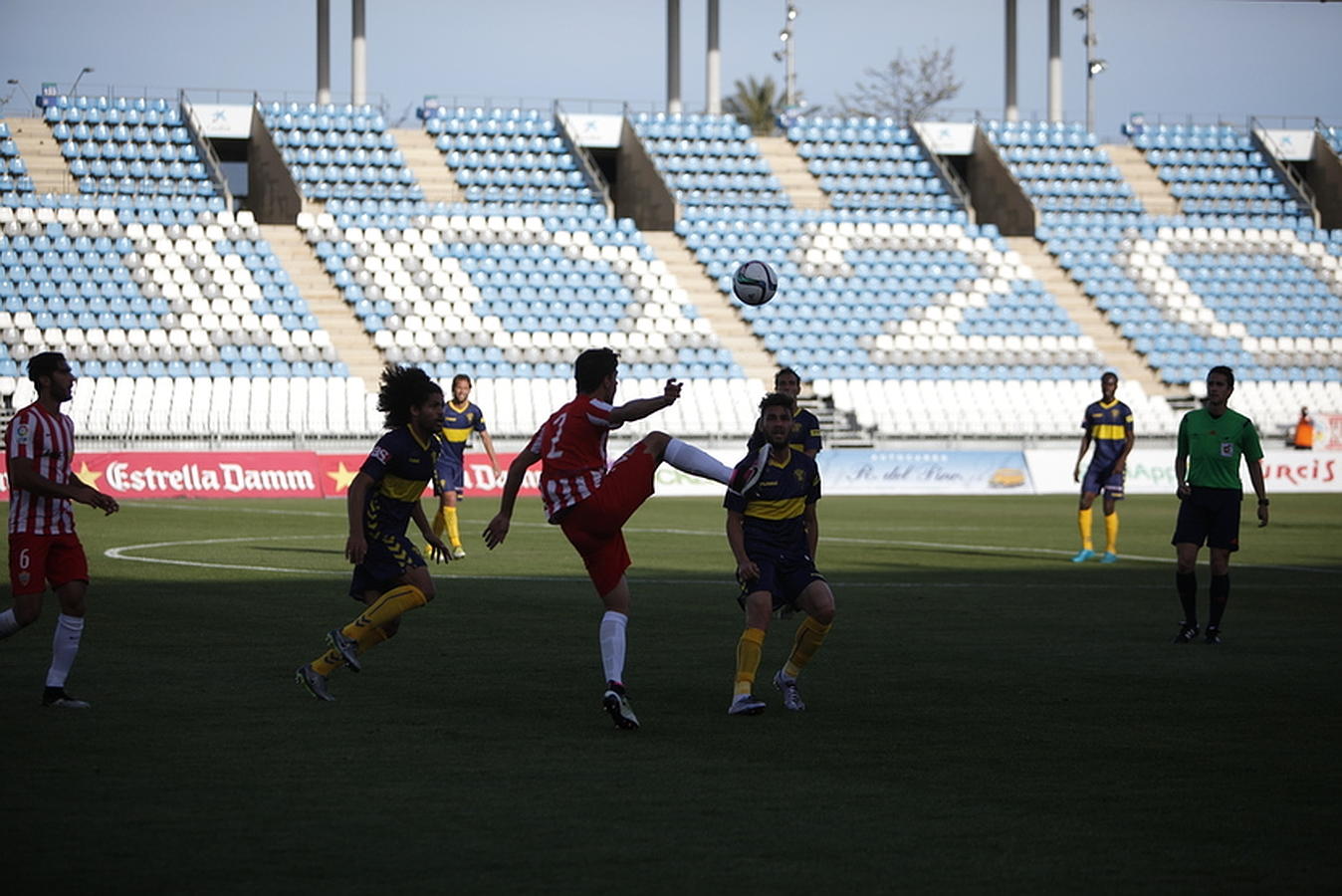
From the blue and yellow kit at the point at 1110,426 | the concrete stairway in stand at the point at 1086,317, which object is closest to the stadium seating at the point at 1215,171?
the concrete stairway in stand at the point at 1086,317

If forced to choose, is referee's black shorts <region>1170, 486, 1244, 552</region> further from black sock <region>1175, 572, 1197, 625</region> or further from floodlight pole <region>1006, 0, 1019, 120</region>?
floodlight pole <region>1006, 0, 1019, 120</region>

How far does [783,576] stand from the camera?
10.1 m

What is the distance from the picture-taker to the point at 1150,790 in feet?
25.4

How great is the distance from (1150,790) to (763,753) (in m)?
1.82

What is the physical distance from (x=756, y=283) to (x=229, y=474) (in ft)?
67.3

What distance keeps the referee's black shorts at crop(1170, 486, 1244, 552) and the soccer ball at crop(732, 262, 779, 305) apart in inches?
180

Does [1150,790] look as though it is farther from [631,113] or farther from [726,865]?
[631,113]

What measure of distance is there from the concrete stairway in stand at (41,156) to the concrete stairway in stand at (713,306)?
49.8 ft

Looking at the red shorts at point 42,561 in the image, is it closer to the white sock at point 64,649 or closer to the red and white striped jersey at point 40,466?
the red and white striped jersey at point 40,466

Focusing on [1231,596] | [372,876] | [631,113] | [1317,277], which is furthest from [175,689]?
[1317,277]

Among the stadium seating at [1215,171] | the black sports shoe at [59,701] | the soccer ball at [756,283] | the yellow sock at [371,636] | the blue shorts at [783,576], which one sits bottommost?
the black sports shoe at [59,701]

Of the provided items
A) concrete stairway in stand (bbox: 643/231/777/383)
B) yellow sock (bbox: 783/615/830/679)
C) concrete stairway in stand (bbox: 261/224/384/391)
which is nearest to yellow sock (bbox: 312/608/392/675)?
yellow sock (bbox: 783/615/830/679)

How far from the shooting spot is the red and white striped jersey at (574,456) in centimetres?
952

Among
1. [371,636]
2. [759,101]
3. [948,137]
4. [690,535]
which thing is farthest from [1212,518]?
[759,101]
